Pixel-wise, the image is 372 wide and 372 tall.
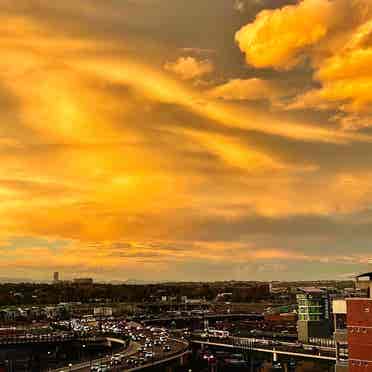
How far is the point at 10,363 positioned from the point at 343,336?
387 ft

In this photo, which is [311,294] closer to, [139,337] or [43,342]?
[139,337]

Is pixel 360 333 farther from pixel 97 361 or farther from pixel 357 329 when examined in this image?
pixel 97 361

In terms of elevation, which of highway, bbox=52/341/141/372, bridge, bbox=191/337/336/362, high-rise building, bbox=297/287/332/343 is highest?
high-rise building, bbox=297/287/332/343

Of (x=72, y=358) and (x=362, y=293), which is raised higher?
(x=362, y=293)

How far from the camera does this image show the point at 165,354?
14225 cm

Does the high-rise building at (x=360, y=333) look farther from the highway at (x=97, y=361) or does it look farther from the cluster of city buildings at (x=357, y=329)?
the highway at (x=97, y=361)

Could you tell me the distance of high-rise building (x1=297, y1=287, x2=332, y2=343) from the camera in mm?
168875

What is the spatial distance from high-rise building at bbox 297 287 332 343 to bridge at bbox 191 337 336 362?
17.7 metres

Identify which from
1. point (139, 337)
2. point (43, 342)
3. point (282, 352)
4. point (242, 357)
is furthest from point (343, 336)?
point (43, 342)

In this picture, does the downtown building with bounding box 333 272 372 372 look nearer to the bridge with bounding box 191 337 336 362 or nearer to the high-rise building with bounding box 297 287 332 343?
the bridge with bounding box 191 337 336 362

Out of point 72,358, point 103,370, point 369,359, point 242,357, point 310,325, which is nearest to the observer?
point 369,359

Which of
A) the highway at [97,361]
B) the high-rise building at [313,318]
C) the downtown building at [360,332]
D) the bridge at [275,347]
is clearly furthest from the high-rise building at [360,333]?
the high-rise building at [313,318]

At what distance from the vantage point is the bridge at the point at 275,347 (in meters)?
129

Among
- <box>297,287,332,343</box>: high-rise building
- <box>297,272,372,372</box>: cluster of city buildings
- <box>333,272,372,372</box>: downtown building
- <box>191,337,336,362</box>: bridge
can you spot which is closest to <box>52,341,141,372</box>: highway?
<box>191,337,336,362</box>: bridge
